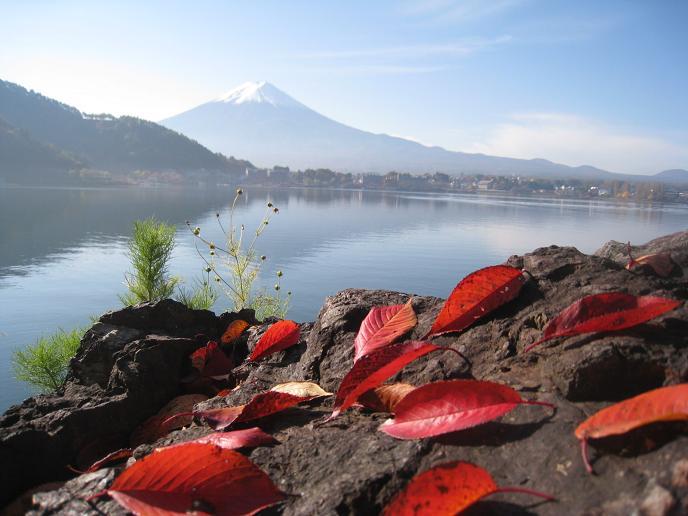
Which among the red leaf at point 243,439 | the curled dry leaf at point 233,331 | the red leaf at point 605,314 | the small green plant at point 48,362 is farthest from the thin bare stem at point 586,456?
the small green plant at point 48,362

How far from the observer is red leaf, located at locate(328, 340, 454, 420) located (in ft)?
3.50

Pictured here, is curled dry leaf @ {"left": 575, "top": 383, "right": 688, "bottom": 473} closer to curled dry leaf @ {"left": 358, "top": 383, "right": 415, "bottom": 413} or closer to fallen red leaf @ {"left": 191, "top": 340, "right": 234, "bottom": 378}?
curled dry leaf @ {"left": 358, "top": 383, "right": 415, "bottom": 413}

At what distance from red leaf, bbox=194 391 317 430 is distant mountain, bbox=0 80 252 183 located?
6329 cm

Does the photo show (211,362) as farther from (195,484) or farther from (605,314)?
(605,314)

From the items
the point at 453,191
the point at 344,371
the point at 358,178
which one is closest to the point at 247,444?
the point at 344,371

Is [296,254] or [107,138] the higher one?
[107,138]

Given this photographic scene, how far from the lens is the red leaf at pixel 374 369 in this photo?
107cm

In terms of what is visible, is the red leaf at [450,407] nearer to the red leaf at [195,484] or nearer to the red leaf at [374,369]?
the red leaf at [374,369]

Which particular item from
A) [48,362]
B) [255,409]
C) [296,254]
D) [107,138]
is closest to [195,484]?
[255,409]

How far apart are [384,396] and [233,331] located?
1247 millimetres

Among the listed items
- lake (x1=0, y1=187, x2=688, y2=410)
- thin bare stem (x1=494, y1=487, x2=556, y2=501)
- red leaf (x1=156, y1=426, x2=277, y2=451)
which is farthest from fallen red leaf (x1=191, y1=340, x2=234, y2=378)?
lake (x1=0, y1=187, x2=688, y2=410)

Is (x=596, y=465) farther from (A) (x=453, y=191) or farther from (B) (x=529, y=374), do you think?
(A) (x=453, y=191)

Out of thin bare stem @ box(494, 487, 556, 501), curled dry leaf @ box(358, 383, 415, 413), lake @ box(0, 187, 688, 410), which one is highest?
thin bare stem @ box(494, 487, 556, 501)

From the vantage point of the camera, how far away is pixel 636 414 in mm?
736
